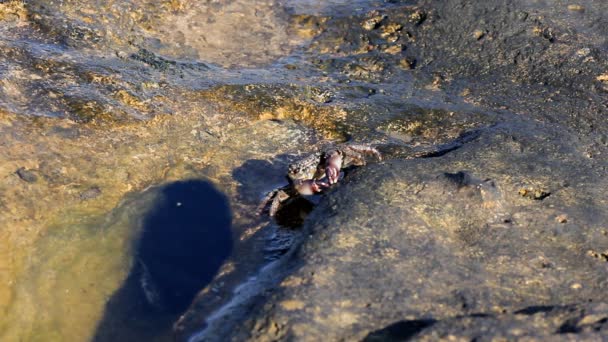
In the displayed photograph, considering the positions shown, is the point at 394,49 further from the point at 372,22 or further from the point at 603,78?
the point at 603,78

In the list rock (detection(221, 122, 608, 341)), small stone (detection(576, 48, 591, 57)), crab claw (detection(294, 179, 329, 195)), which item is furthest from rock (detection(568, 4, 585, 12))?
crab claw (detection(294, 179, 329, 195))

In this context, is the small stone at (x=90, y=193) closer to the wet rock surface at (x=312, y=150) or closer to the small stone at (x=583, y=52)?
the wet rock surface at (x=312, y=150)

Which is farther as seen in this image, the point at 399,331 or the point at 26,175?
the point at 26,175

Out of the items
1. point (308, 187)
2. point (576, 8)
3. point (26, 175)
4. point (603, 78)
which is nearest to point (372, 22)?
point (576, 8)

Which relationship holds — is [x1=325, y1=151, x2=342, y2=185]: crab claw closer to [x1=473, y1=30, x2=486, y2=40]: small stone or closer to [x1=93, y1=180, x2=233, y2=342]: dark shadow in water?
[x1=93, y1=180, x2=233, y2=342]: dark shadow in water

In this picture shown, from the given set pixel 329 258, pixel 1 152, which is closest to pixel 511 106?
pixel 329 258

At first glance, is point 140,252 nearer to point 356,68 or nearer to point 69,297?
point 69,297
